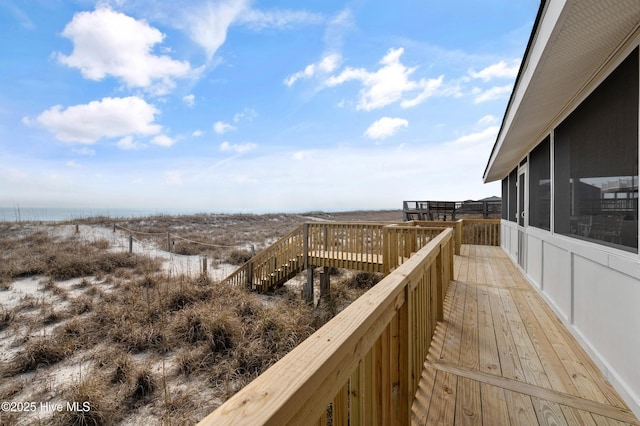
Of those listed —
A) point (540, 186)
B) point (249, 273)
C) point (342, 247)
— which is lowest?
point (249, 273)

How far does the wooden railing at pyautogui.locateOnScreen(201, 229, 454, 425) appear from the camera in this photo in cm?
50

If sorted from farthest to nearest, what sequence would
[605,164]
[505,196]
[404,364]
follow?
1. [505,196]
2. [605,164]
3. [404,364]

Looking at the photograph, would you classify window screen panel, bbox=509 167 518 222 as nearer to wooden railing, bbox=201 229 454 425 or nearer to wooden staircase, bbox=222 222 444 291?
wooden staircase, bbox=222 222 444 291

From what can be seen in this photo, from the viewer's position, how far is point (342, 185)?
33.5 m

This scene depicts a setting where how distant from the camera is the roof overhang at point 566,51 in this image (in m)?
1.58

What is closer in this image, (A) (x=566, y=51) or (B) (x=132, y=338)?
(A) (x=566, y=51)

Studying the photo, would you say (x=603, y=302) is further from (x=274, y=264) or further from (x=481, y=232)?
(x=481, y=232)

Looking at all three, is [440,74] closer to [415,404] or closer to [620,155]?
[620,155]

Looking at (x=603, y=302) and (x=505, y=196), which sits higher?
(x=505, y=196)

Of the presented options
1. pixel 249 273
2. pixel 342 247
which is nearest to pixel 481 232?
pixel 342 247

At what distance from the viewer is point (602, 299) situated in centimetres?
224

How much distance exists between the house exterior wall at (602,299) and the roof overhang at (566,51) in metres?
0.12

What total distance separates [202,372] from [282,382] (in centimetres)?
423

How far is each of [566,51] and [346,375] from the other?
274 cm
